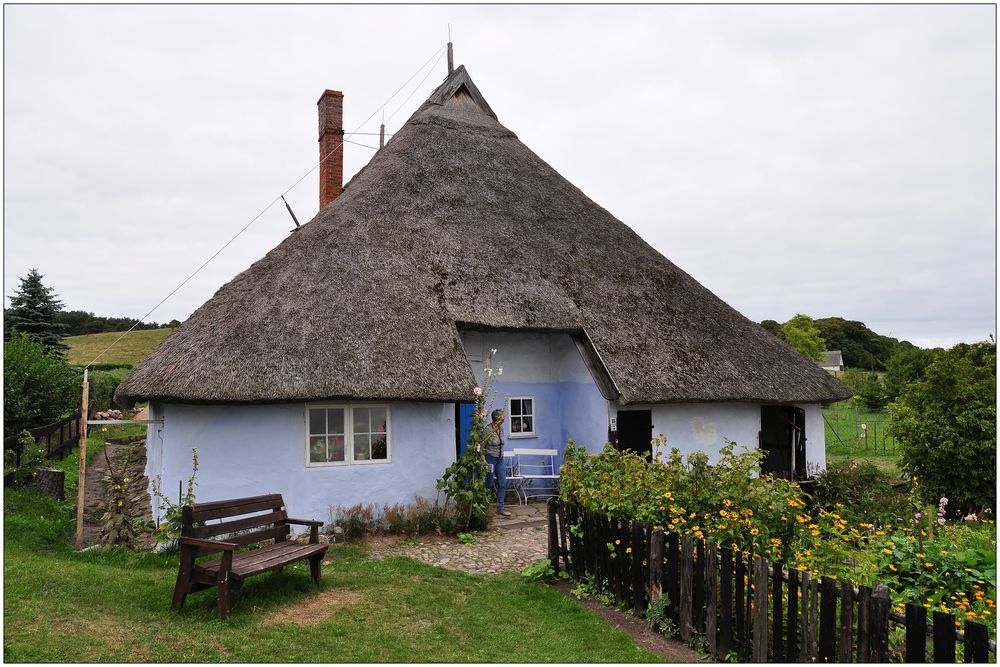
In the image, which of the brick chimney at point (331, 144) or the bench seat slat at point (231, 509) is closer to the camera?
the bench seat slat at point (231, 509)

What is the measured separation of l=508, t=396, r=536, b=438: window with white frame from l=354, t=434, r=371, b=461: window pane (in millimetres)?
3377

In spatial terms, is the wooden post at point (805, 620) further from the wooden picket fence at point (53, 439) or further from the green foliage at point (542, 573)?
the wooden picket fence at point (53, 439)

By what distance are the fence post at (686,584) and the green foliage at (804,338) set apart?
4834cm

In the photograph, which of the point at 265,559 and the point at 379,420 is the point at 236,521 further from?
the point at 379,420

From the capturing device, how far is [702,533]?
6.11m

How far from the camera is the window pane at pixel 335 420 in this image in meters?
10.5

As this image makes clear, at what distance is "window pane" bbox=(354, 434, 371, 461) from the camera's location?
1065 cm

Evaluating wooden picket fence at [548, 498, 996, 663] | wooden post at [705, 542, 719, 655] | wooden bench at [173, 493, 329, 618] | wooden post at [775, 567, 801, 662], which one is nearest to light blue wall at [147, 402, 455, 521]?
wooden bench at [173, 493, 329, 618]

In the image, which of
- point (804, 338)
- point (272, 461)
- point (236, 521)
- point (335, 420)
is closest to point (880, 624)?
point (236, 521)

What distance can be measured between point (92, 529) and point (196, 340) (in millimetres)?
3480

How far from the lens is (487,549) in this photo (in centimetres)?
918

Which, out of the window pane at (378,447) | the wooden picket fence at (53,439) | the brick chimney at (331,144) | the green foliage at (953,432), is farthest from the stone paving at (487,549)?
the brick chimney at (331,144)

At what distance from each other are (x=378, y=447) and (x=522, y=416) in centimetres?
350

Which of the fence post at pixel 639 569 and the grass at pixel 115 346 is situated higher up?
the grass at pixel 115 346
